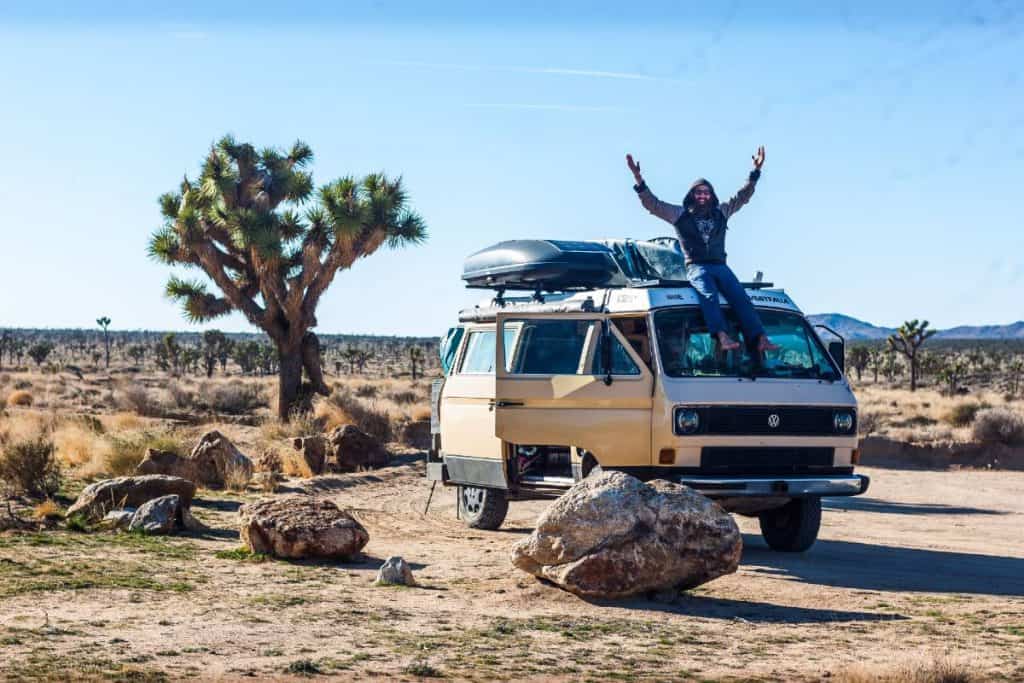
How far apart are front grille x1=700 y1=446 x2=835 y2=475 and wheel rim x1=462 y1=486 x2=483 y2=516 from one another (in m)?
3.65

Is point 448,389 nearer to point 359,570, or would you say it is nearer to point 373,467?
point 359,570

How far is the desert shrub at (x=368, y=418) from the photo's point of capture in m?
30.2

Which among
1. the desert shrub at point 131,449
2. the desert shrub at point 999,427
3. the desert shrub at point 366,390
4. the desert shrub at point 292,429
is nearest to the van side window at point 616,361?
the desert shrub at point 131,449

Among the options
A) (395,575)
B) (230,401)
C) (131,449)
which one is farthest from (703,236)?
(230,401)

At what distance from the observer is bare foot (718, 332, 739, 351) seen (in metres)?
12.7

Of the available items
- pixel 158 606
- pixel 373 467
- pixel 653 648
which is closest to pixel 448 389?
pixel 158 606

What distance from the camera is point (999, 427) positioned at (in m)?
30.5

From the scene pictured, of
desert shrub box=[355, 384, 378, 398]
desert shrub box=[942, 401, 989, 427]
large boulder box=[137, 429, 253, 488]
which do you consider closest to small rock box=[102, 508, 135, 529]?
large boulder box=[137, 429, 253, 488]

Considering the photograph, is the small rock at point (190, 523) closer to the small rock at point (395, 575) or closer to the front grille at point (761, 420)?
the small rock at point (395, 575)

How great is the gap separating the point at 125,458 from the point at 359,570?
9.37 metres

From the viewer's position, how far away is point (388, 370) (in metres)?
81.3

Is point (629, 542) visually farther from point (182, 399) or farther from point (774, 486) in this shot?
point (182, 399)

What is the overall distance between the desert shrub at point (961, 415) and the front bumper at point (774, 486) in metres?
24.2

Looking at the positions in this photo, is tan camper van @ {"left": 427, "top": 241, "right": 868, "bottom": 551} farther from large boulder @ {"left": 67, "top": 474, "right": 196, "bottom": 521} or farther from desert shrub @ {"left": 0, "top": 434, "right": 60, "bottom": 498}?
desert shrub @ {"left": 0, "top": 434, "right": 60, "bottom": 498}
